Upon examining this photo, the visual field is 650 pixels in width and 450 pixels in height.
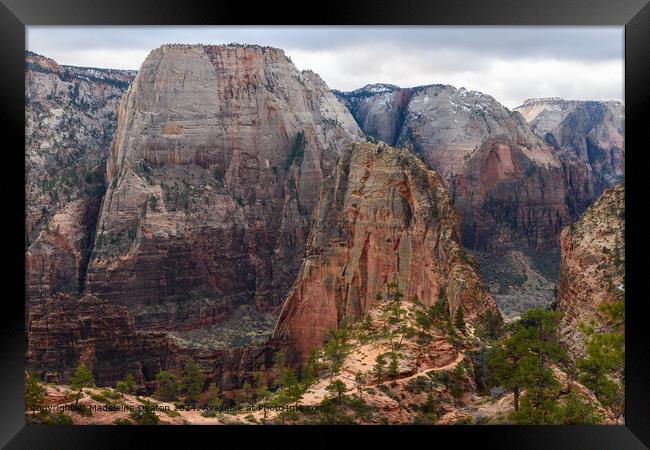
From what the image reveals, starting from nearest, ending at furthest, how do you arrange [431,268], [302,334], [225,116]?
[431,268]
[302,334]
[225,116]

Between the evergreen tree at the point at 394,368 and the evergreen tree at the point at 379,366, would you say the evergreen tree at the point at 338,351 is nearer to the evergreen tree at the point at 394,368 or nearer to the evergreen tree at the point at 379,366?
the evergreen tree at the point at 379,366

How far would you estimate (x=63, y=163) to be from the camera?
91.4 m

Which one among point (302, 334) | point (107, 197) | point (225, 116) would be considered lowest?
point (302, 334)

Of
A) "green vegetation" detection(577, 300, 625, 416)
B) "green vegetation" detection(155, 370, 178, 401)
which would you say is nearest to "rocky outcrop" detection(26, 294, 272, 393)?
"green vegetation" detection(155, 370, 178, 401)

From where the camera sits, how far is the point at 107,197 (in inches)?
3334

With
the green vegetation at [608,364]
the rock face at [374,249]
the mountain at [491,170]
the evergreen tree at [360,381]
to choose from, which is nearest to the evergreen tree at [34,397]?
the evergreen tree at [360,381]

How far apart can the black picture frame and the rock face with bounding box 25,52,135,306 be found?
50474 mm

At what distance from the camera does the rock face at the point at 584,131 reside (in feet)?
366

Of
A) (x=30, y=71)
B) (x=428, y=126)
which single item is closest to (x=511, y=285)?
(x=428, y=126)

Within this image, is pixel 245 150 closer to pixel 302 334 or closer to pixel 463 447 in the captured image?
pixel 302 334

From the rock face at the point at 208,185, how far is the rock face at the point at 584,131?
31.1 meters

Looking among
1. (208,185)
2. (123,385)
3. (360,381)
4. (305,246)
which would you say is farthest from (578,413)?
(208,185)

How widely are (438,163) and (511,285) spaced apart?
2905 centimetres

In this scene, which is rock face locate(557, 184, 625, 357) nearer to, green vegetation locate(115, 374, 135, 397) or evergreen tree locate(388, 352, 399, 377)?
evergreen tree locate(388, 352, 399, 377)
